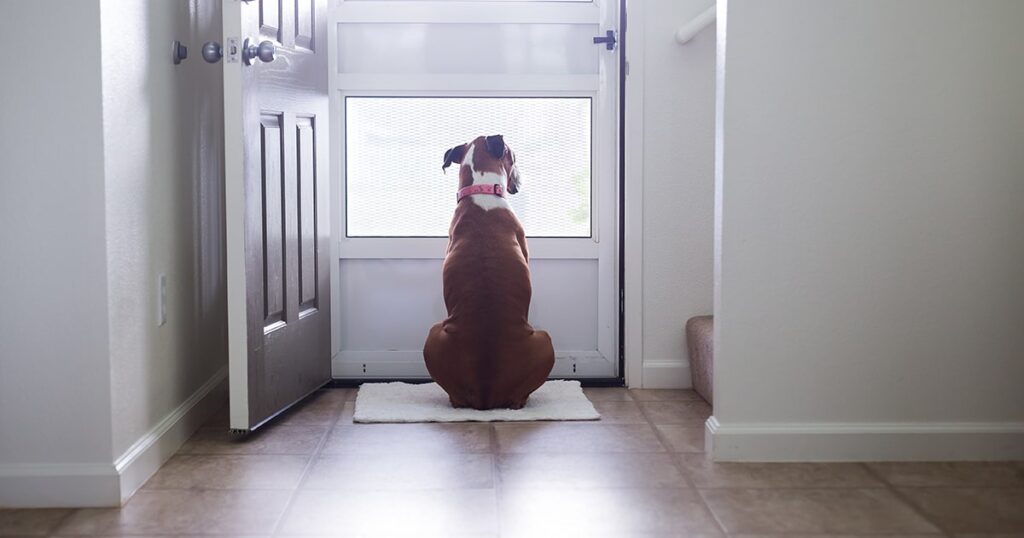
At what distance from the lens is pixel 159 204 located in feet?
8.24

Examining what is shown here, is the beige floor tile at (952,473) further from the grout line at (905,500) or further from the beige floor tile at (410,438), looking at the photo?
the beige floor tile at (410,438)

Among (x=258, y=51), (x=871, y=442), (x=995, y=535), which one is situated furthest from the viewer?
(x=258, y=51)

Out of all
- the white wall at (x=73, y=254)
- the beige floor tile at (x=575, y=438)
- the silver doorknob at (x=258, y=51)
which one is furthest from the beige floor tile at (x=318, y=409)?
the silver doorknob at (x=258, y=51)

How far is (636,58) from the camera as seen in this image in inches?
134

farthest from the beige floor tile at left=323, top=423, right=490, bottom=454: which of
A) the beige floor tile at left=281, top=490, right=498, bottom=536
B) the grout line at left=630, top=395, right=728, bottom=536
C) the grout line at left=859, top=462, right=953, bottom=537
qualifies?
the grout line at left=859, top=462, right=953, bottom=537

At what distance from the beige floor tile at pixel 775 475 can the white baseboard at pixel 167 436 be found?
130 centimetres

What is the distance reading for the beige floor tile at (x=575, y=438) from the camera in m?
2.68

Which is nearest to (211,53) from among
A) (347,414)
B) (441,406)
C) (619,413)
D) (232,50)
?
(232,50)

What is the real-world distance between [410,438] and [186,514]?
2.51 feet

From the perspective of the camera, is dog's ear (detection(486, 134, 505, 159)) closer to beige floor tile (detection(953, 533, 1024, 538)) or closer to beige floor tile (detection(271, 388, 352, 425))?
beige floor tile (detection(271, 388, 352, 425))

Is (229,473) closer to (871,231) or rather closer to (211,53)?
(211,53)

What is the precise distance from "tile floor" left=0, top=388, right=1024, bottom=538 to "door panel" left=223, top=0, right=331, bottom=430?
0.71ft

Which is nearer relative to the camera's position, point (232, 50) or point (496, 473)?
point (496, 473)

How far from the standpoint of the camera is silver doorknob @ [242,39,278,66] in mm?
2627
